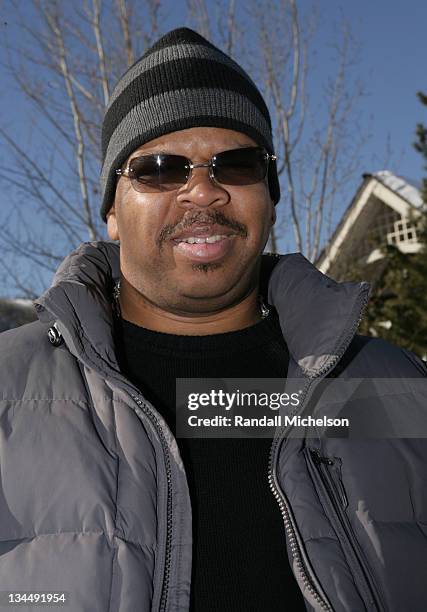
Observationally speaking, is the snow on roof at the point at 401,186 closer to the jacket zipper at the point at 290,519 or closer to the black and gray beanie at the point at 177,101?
the black and gray beanie at the point at 177,101

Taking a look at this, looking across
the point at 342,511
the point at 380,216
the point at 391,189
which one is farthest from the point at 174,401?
the point at 380,216

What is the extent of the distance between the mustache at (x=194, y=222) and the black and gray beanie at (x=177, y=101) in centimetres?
39

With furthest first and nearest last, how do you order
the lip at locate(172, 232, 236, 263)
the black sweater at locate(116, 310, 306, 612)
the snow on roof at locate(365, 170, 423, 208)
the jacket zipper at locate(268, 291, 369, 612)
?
1. the snow on roof at locate(365, 170, 423, 208)
2. the lip at locate(172, 232, 236, 263)
3. the black sweater at locate(116, 310, 306, 612)
4. the jacket zipper at locate(268, 291, 369, 612)

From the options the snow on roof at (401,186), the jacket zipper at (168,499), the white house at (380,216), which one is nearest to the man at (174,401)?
the jacket zipper at (168,499)

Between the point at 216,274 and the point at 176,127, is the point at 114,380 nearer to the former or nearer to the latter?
the point at 216,274

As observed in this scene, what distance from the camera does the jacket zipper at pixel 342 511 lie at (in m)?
1.72

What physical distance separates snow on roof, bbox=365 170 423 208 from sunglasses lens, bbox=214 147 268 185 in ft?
37.7

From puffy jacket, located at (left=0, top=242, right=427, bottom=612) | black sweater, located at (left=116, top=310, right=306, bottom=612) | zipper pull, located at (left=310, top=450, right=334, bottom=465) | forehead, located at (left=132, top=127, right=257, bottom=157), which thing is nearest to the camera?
puffy jacket, located at (left=0, top=242, right=427, bottom=612)

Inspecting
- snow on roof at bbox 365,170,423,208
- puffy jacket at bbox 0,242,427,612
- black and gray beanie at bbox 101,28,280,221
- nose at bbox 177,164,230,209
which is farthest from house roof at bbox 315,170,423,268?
puffy jacket at bbox 0,242,427,612

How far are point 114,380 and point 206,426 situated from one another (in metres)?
0.42

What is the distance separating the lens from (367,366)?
91.1 inches

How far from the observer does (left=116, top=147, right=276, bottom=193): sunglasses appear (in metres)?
2.30

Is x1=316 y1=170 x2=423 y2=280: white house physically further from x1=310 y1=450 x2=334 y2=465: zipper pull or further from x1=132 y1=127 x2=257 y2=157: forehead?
x1=310 y1=450 x2=334 y2=465: zipper pull

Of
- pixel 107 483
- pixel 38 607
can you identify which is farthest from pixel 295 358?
pixel 38 607
